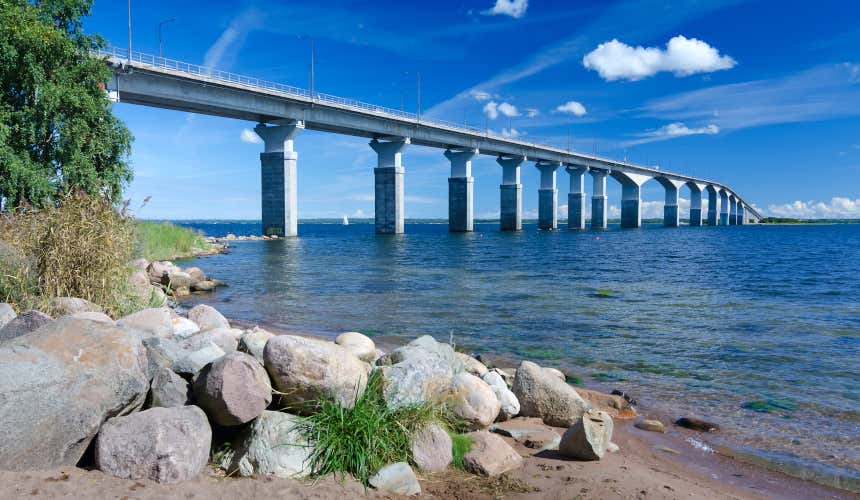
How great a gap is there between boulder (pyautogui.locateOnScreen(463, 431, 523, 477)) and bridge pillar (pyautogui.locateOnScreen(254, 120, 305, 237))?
204 feet

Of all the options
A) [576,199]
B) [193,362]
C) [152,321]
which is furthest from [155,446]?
[576,199]

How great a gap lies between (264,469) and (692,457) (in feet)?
16.6

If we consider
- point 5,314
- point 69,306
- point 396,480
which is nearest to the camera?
point 396,480

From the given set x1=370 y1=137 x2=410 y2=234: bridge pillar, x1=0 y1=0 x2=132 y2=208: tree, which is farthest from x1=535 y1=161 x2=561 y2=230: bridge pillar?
x1=0 y1=0 x2=132 y2=208: tree

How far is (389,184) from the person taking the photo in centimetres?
8188

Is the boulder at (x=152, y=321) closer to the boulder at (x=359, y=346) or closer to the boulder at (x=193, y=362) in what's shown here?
the boulder at (x=193, y=362)

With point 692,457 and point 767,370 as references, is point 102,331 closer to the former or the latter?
point 692,457

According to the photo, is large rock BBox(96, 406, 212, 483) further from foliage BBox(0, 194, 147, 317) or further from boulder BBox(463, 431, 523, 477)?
foliage BBox(0, 194, 147, 317)

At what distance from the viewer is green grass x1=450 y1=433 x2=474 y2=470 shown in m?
5.96

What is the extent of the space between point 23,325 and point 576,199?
121 m

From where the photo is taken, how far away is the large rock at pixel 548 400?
7812mm

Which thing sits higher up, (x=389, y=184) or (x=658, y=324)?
(x=389, y=184)

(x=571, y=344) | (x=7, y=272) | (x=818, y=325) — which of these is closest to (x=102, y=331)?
(x=7, y=272)

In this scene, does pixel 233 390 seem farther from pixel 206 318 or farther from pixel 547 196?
pixel 547 196
